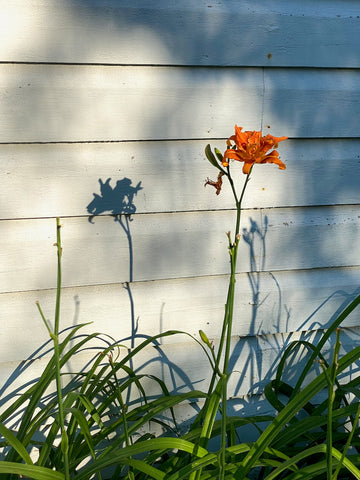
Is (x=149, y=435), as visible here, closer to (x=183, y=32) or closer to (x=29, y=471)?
(x=29, y=471)

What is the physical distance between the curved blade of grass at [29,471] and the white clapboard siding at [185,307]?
0.49m

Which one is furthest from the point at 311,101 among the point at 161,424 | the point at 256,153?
the point at 161,424

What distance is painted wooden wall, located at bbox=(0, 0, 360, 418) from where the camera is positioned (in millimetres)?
1366

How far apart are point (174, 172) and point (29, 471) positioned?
34.0 inches

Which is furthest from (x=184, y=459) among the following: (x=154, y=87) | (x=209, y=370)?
(x=154, y=87)

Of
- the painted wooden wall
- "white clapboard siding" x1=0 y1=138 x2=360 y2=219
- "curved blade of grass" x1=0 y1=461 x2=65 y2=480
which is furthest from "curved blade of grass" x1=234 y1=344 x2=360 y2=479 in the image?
"white clapboard siding" x1=0 y1=138 x2=360 y2=219

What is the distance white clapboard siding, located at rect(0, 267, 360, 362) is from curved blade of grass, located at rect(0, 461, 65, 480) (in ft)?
1.60

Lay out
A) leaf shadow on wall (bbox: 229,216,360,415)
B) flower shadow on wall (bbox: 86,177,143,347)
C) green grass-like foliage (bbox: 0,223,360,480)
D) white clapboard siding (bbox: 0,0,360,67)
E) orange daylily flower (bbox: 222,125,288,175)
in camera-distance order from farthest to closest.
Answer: leaf shadow on wall (bbox: 229,216,360,415)
flower shadow on wall (bbox: 86,177,143,347)
white clapboard siding (bbox: 0,0,360,67)
green grass-like foliage (bbox: 0,223,360,480)
orange daylily flower (bbox: 222,125,288,175)

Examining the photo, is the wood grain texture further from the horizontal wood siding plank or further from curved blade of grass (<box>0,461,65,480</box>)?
the horizontal wood siding plank

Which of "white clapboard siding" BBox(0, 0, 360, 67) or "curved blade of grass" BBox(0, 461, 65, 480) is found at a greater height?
"white clapboard siding" BBox(0, 0, 360, 67)

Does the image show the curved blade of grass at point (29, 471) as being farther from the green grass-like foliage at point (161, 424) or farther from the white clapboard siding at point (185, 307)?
the white clapboard siding at point (185, 307)

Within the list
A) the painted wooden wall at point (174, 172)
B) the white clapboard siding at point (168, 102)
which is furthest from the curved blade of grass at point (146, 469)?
the white clapboard siding at point (168, 102)

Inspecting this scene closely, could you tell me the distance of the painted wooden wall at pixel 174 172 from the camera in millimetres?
1366

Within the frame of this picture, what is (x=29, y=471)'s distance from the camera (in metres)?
1.00
